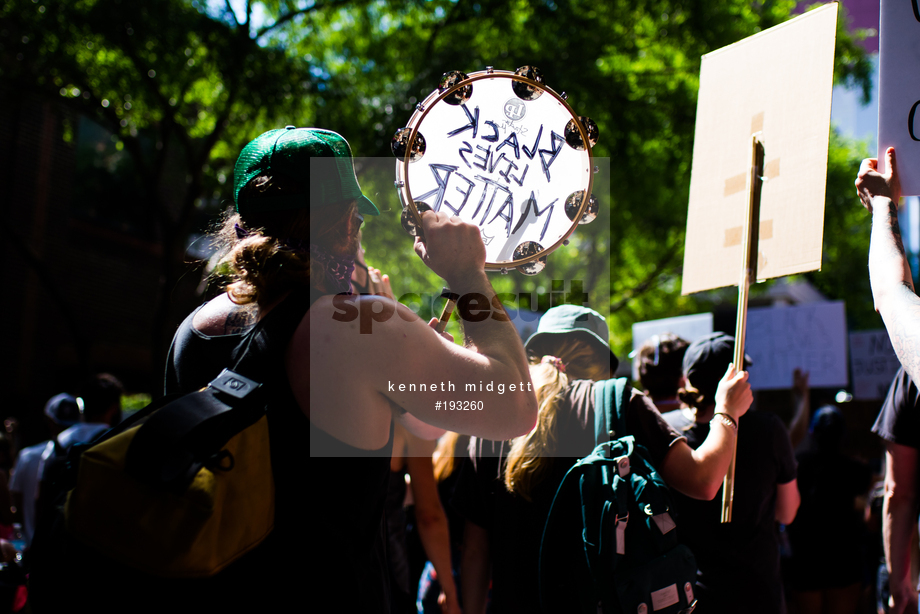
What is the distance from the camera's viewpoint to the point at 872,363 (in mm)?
7543

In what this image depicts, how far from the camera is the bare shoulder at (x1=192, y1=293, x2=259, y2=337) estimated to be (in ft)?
4.95

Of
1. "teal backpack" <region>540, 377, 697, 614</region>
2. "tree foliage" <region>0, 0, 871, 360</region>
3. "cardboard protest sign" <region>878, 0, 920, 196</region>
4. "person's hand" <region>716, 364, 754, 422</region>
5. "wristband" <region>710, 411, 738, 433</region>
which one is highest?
"tree foliage" <region>0, 0, 871, 360</region>

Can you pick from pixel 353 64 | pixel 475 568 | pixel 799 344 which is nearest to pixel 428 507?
pixel 475 568

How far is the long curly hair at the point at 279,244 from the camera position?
4.85ft

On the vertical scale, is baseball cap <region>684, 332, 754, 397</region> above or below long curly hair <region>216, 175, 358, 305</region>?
below

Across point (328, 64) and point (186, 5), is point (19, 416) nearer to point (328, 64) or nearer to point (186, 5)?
point (186, 5)

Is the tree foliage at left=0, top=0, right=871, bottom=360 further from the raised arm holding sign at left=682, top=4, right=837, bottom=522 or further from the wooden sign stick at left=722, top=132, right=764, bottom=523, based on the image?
the wooden sign stick at left=722, top=132, right=764, bottom=523

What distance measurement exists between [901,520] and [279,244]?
2674 millimetres

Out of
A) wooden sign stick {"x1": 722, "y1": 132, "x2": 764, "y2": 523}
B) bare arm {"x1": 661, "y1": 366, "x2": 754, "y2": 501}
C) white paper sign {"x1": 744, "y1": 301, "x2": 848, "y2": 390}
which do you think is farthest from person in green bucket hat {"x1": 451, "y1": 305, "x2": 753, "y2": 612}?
white paper sign {"x1": 744, "y1": 301, "x2": 848, "y2": 390}

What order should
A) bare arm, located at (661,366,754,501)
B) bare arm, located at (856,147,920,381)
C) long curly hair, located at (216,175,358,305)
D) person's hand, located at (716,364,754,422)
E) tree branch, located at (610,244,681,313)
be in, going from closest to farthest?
long curly hair, located at (216,175,358,305), bare arm, located at (856,147,920,381), bare arm, located at (661,366,754,501), person's hand, located at (716,364,754,422), tree branch, located at (610,244,681,313)

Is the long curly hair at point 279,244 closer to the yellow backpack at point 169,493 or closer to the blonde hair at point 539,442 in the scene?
the yellow backpack at point 169,493

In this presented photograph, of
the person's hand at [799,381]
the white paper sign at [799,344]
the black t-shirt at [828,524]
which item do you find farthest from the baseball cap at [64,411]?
the person's hand at [799,381]

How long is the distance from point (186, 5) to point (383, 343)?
24.0 feet

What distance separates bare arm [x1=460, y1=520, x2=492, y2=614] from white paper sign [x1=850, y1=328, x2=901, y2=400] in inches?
239
